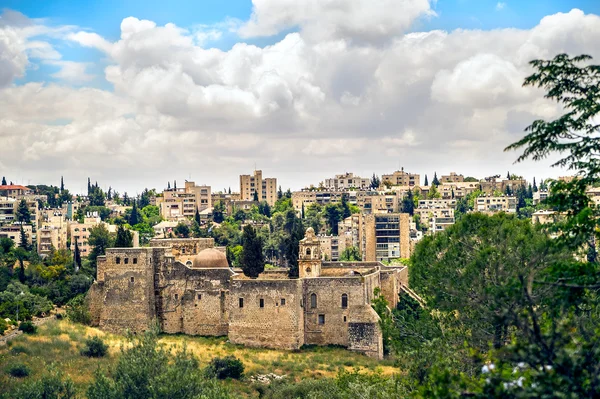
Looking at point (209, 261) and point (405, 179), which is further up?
point (405, 179)

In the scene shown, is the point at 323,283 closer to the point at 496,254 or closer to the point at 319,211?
the point at 496,254

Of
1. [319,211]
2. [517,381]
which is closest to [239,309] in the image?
[517,381]

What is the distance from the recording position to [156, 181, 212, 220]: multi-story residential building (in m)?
142

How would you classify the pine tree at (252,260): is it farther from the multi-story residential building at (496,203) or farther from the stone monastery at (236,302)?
the multi-story residential building at (496,203)

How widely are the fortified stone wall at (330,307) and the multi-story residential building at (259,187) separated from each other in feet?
355

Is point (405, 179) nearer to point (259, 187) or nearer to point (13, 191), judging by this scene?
point (259, 187)

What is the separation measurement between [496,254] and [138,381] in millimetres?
15358

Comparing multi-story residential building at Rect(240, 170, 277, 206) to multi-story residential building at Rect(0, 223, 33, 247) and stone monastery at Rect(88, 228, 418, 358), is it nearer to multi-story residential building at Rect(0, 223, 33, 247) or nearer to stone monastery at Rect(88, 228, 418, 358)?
multi-story residential building at Rect(0, 223, 33, 247)

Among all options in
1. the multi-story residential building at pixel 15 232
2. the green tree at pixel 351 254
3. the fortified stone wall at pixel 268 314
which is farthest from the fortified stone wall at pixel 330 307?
the multi-story residential building at pixel 15 232

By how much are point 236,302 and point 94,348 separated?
8.82 m

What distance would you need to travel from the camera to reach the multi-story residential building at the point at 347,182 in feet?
557

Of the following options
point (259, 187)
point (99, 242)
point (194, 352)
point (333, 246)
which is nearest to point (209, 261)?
point (194, 352)

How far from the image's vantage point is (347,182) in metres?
173

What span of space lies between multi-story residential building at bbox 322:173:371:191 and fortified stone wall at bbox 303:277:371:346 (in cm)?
11869
